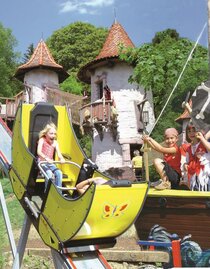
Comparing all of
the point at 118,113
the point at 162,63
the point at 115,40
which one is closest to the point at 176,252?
the point at 162,63

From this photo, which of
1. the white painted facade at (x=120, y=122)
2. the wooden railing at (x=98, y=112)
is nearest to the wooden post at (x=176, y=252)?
the wooden railing at (x=98, y=112)

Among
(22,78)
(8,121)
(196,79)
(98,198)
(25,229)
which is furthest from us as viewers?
(22,78)

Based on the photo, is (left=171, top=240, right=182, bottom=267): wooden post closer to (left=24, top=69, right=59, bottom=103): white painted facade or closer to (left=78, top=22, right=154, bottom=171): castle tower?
(left=78, top=22, right=154, bottom=171): castle tower

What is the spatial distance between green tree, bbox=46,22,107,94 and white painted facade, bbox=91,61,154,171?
49.0ft

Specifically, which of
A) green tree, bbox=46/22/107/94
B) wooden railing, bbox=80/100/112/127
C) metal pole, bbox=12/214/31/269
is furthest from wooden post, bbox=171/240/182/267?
green tree, bbox=46/22/107/94

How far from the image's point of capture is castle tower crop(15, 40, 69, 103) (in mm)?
25797

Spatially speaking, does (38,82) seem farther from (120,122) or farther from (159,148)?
(159,148)

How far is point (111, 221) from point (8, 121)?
2209cm

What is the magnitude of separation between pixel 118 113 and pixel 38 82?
6531 mm

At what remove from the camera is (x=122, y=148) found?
2141 centimetres

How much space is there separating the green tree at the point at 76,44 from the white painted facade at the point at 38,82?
1001 centimetres

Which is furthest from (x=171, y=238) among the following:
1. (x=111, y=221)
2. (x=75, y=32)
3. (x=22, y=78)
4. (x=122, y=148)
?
(x=75, y=32)

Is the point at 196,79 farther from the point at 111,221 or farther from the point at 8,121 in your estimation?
the point at 111,221

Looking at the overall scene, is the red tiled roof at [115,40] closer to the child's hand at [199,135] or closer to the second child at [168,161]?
the second child at [168,161]
